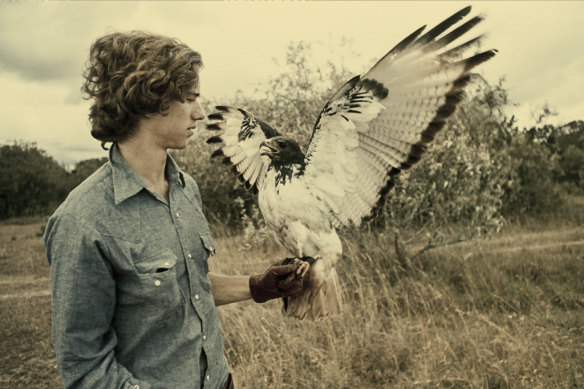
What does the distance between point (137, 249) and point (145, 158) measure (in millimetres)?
387

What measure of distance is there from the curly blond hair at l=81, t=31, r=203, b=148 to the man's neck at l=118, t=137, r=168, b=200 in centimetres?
A: 4

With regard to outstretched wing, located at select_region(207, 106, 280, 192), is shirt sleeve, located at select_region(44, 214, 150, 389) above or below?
below

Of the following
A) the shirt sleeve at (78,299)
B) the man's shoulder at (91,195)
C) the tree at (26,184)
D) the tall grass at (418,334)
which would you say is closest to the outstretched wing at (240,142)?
the man's shoulder at (91,195)

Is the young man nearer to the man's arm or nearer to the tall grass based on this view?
the man's arm

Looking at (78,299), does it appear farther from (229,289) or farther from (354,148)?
(354,148)

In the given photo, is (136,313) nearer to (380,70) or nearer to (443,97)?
(380,70)

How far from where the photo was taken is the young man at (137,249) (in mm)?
1279

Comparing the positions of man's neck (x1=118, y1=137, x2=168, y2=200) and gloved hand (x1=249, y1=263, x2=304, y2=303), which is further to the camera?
gloved hand (x1=249, y1=263, x2=304, y2=303)

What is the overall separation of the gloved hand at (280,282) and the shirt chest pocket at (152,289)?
42 centimetres

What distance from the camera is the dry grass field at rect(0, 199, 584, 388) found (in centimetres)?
374

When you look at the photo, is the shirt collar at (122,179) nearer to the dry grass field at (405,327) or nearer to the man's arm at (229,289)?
the man's arm at (229,289)

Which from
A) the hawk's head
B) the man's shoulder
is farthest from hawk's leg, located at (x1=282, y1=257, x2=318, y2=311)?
the man's shoulder

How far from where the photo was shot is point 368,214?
2043 mm

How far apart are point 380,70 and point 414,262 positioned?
5311 mm
